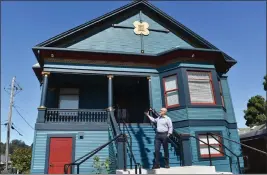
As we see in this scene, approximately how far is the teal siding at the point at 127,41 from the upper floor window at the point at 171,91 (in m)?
2.18

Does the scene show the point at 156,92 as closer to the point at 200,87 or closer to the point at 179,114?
the point at 179,114

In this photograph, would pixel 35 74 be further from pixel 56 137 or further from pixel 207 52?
pixel 207 52

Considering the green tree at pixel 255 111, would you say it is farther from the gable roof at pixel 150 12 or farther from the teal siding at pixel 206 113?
the teal siding at pixel 206 113

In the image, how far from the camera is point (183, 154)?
27.4 feet

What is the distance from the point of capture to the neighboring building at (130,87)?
10578mm

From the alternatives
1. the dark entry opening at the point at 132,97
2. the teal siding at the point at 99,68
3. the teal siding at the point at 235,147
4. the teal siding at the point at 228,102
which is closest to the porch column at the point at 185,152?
the teal siding at the point at 235,147

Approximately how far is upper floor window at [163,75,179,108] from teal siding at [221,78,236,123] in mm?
3302

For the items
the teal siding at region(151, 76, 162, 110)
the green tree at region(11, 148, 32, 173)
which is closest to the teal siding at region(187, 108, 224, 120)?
the teal siding at region(151, 76, 162, 110)

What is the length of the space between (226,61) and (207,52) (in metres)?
2.08

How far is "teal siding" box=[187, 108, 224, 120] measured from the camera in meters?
11.3

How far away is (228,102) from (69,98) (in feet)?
28.6

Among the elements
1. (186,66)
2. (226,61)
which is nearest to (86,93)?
(186,66)

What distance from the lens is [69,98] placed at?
545 inches

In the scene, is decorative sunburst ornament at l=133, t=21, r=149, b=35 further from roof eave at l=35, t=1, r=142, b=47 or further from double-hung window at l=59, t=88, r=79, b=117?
double-hung window at l=59, t=88, r=79, b=117
